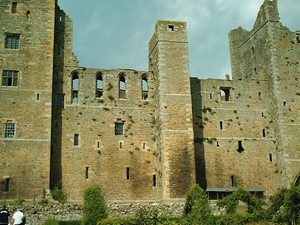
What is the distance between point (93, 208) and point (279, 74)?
→ 77.0 feet

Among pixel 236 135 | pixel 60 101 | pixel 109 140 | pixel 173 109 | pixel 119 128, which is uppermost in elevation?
pixel 60 101

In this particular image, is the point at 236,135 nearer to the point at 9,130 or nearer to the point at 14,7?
the point at 9,130

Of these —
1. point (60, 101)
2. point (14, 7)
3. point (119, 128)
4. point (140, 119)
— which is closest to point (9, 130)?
point (60, 101)

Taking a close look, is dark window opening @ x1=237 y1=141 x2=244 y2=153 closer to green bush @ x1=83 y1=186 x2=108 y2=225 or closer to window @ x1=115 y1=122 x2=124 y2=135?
window @ x1=115 y1=122 x2=124 y2=135

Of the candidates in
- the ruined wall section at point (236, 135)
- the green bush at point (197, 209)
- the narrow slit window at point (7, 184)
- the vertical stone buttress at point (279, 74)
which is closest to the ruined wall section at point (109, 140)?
the narrow slit window at point (7, 184)

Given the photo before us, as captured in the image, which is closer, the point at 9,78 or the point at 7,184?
the point at 7,184

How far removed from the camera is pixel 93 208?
24.0 m

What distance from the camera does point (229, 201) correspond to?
90.8ft

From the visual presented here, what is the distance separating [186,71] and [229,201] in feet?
43.3

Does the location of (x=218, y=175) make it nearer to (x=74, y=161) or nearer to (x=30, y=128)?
(x=74, y=161)

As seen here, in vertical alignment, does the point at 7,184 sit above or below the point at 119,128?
below

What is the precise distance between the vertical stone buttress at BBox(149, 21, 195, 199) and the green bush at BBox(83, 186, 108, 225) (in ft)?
35.5

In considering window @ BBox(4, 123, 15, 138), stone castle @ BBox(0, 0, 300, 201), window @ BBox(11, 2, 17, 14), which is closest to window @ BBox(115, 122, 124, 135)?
stone castle @ BBox(0, 0, 300, 201)

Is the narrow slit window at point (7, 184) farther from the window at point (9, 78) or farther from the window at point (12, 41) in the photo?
the window at point (12, 41)
